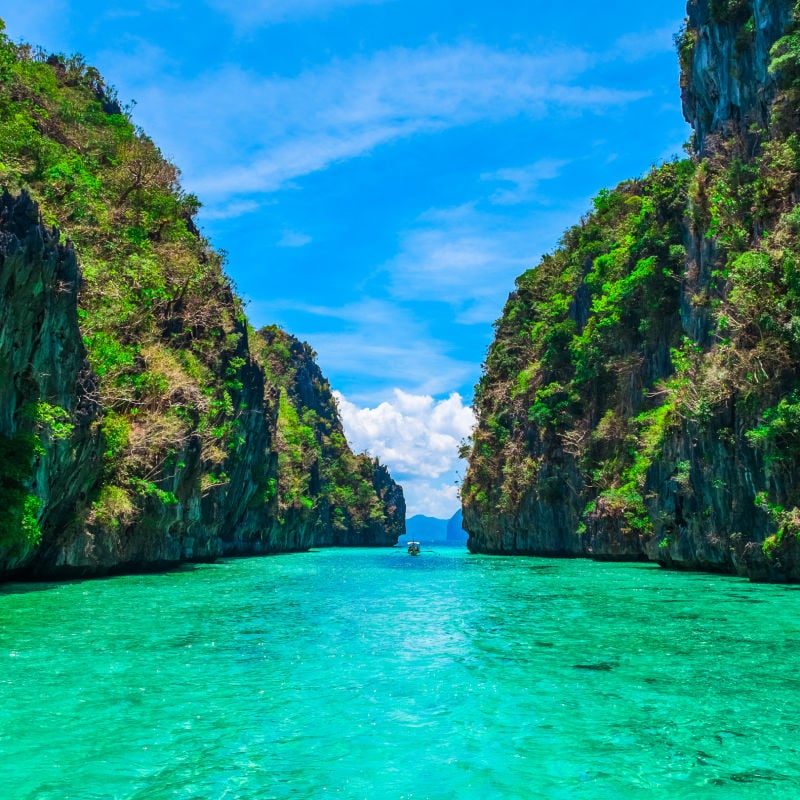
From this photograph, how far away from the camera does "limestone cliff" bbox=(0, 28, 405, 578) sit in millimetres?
20109

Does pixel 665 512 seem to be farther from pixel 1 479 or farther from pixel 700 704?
pixel 1 479

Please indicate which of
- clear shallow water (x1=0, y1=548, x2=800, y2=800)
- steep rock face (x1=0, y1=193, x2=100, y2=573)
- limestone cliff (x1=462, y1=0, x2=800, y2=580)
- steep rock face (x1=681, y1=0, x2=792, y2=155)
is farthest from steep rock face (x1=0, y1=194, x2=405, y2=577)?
steep rock face (x1=681, y1=0, x2=792, y2=155)

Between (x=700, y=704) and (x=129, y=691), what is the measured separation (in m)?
8.48

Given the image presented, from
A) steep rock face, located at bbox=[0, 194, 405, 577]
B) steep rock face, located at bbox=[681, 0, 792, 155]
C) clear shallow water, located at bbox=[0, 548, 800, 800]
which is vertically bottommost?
clear shallow water, located at bbox=[0, 548, 800, 800]

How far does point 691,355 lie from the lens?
32.8m

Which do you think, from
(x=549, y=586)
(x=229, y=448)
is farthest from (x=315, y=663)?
(x=229, y=448)

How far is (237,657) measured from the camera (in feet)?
39.8

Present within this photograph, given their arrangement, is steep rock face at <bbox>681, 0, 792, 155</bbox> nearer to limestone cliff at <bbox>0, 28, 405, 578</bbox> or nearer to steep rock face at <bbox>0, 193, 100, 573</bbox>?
steep rock face at <bbox>0, 193, 100, 573</bbox>

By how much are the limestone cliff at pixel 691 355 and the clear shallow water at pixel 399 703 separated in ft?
30.2

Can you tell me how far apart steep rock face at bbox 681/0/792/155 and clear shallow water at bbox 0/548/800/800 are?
23859 millimetres

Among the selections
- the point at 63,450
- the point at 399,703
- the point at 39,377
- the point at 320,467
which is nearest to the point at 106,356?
the point at 63,450

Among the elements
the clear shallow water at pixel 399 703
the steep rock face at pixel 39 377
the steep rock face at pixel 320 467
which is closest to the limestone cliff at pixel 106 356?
the steep rock face at pixel 39 377

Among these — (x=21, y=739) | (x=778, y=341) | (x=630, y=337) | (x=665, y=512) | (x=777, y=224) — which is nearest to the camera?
(x=21, y=739)

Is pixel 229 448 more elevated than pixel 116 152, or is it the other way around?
pixel 116 152
